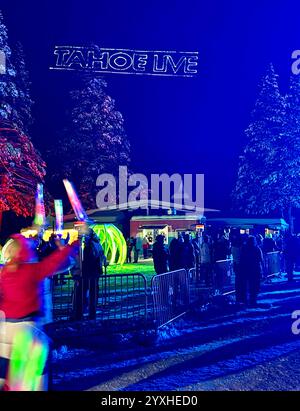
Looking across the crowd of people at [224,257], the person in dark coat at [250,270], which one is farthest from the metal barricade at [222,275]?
the person in dark coat at [250,270]

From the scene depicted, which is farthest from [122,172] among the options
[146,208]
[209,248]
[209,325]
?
[209,325]

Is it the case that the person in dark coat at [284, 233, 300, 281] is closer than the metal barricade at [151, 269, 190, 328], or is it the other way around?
the metal barricade at [151, 269, 190, 328]

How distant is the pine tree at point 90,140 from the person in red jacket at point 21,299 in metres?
33.9

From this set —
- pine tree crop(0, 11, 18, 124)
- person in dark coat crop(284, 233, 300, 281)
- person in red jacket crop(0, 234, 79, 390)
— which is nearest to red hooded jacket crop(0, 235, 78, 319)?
person in red jacket crop(0, 234, 79, 390)

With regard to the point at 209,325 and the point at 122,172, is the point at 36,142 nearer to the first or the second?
the point at 122,172

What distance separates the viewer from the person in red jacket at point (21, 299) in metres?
4.85

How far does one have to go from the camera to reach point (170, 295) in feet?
33.0

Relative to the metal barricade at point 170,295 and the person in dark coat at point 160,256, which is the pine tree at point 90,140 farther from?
the metal barricade at point 170,295

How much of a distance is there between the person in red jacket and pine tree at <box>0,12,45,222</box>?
71.1 feet

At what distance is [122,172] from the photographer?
4128 cm

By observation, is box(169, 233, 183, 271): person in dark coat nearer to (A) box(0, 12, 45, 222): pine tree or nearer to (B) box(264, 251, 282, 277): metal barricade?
(B) box(264, 251, 282, 277): metal barricade

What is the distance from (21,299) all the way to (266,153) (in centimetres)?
4085

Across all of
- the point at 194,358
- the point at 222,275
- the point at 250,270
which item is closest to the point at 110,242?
the point at 222,275

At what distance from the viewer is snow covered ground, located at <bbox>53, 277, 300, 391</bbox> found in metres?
6.27
